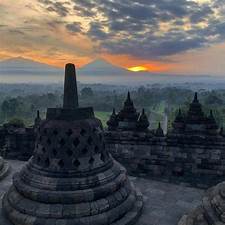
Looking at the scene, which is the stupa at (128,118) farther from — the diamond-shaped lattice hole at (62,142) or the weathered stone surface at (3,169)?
the diamond-shaped lattice hole at (62,142)

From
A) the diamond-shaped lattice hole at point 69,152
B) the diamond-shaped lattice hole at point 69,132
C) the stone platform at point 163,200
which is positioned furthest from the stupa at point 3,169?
the diamond-shaped lattice hole at point 69,132

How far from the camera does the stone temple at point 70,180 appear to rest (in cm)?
890

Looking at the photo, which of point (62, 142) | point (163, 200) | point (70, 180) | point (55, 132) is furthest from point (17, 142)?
point (163, 200)

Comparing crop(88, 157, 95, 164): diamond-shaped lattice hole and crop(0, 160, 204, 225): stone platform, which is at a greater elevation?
crop(88, 157, 95, 164): diamond-shaped lattice hole

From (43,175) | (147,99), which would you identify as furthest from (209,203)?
(147,99)

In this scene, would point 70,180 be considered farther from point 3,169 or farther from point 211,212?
point 3,169

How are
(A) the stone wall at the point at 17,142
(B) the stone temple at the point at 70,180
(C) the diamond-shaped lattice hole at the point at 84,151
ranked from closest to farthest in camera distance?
(B) the stone temple at the point at 70,180 < (C) the diamond-shaped lattice hole at the point at 84,151 < (A) the stone wall at the point at 17,142

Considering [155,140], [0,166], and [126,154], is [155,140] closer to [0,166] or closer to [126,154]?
[126,154]

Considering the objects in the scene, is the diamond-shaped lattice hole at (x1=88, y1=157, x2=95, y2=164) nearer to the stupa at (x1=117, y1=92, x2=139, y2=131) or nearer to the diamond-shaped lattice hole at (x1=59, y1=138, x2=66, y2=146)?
the diamond-shaped lattice hole at (x1=59, y1=138, x2=66, y2=146)

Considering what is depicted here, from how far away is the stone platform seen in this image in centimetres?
995

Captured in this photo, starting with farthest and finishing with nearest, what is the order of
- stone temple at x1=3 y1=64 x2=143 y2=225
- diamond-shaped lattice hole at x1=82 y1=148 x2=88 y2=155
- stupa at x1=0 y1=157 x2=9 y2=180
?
1. stupa at x1=0 y1=157 x2=9 y2=180
2. diamond-shaped lattice hole at x1=82 y1=148 x2=88 y2=155
3. stone temple at x1=3 y1=64 x2=143 y2=225

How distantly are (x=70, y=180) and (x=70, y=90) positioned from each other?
2838mm

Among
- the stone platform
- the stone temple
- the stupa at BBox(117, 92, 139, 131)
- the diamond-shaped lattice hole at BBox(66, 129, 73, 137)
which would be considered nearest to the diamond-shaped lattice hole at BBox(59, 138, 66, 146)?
the stone temple

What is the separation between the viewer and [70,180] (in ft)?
30.3
